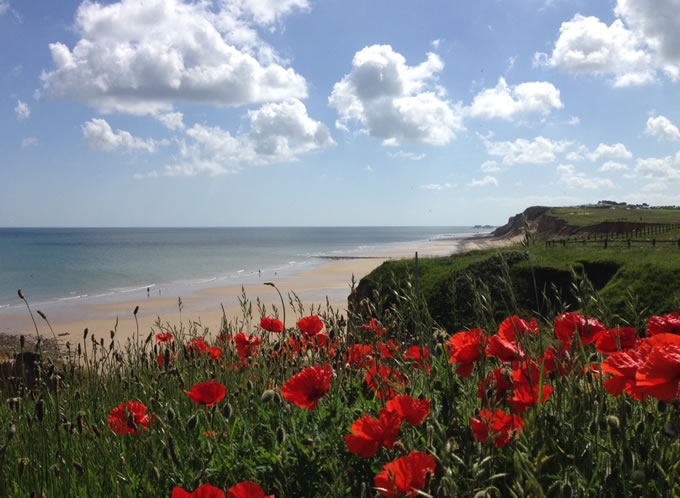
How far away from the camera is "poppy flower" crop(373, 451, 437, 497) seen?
50.3 inches

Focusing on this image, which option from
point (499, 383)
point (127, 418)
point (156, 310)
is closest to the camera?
point (499, 383)

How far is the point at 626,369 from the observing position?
4.66 feet

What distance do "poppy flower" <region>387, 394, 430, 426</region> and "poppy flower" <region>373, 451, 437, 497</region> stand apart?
0.25m

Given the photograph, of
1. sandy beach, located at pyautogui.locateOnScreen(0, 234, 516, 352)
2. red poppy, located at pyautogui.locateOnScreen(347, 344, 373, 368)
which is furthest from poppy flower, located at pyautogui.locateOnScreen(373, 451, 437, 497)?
sandy beach, located at pyautogui.locateOnScreen(0, 234, 516, 352)

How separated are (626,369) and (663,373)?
21 cm

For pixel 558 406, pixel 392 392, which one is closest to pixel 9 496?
pixel 392 392

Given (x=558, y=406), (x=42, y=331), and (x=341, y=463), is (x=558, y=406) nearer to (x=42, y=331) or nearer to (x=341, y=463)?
(x=341, y=463)

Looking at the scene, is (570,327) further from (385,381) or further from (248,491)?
(248,491)

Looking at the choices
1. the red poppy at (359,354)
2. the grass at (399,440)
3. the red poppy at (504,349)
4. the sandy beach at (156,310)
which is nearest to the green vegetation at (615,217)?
the sandy beach at (156,310)

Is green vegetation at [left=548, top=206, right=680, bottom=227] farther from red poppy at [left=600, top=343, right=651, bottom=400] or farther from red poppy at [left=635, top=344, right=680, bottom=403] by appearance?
red poppy at [left=635, top=344, right=680, bottom=403]

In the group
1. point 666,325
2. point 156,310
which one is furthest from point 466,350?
point 156,310

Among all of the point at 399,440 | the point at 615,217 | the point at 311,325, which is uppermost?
the point at 615,217

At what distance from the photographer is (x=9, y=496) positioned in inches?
82.5

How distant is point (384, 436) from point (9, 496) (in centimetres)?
170
